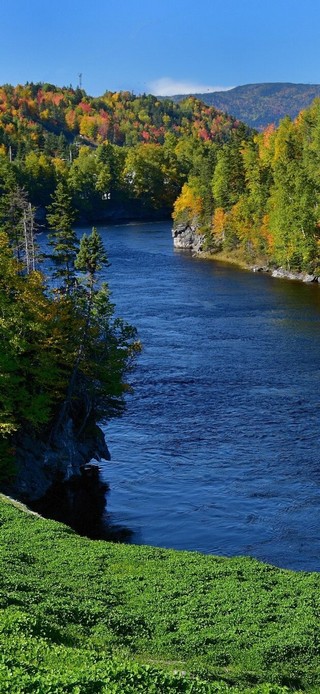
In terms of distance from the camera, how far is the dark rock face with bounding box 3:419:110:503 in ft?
162

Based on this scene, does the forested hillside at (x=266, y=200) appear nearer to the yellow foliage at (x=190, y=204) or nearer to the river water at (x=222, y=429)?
the yellow foliage at (x=190, y=204)

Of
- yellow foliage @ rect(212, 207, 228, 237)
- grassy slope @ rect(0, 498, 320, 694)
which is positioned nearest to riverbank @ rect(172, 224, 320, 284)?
yellow foliage @ rect(212, 207, 228, 237)

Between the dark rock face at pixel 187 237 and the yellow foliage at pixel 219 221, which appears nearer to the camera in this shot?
the yellow foliage at pixel 219 221

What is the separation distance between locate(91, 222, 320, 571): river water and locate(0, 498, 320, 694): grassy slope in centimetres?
973

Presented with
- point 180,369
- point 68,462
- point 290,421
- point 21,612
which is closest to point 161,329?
point 180,369

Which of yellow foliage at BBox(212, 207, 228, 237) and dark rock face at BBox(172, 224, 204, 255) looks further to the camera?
dark rock face at BBox(172, 224, 204, 255)

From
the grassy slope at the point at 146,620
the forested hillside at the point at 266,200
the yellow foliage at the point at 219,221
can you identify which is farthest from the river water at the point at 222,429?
the yellow foliage at the point at 219,221

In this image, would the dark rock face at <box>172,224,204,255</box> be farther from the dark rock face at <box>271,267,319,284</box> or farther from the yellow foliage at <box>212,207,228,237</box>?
the dark rock face at <box>271,267,319,284</box>

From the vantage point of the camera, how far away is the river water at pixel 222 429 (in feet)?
145

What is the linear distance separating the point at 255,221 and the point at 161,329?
54.7 metres

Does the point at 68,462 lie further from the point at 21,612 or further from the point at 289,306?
the point at 289,306

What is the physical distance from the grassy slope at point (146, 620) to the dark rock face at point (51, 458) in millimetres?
14802

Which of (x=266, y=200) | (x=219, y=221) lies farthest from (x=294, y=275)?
(x=219, y=221)

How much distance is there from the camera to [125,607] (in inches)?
1069
